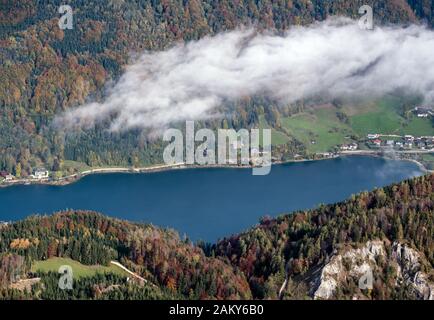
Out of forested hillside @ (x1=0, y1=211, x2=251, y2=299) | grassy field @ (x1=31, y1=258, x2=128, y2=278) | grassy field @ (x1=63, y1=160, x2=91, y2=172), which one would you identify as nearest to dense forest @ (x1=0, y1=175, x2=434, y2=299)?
forested hillside @ (x1=0, y1=211, x2=251, y2=299)

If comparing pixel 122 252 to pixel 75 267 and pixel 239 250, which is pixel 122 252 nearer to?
pixel 75 267

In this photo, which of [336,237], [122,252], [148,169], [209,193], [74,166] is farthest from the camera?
[148,169]

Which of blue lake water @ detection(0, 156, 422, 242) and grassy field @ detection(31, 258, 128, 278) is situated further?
blue lake water @ detection(0, 156, 422, 242)

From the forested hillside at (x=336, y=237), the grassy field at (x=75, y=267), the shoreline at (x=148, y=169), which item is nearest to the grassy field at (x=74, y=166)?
the shoreline at (x=148, y=169)

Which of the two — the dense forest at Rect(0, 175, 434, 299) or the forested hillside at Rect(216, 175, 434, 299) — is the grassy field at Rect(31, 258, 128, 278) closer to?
the dense forest at Rect(0, 175, 434, 299)

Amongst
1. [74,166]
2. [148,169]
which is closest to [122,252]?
[148,169]
